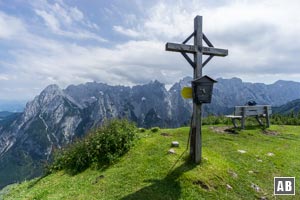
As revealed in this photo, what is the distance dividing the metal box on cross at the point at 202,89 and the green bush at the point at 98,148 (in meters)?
4.33

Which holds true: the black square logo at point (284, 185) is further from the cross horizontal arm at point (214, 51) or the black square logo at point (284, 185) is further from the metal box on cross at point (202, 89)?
the cross horizontal arm at point (214, 51)

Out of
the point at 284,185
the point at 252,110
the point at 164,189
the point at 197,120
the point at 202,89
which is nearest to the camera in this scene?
the point at 164,189

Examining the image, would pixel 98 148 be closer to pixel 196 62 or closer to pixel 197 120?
pixel 197 120

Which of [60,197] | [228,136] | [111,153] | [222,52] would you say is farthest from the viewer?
[228,136]

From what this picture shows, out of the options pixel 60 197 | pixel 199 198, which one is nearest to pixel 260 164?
pixel 199 198

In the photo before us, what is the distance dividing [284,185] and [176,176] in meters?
4.01

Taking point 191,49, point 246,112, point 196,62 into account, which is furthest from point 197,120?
point 246,112

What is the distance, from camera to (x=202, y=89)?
34.2ft

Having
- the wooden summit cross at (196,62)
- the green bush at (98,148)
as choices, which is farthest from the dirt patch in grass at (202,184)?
the green bush at (98,148)

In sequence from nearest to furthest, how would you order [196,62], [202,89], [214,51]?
[202,89]
[196,62]
[214,51]

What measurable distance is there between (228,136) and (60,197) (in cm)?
1051

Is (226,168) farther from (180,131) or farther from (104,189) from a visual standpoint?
(180,131)

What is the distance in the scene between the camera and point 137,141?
45.6 ft

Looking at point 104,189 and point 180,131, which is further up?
point 180,131
